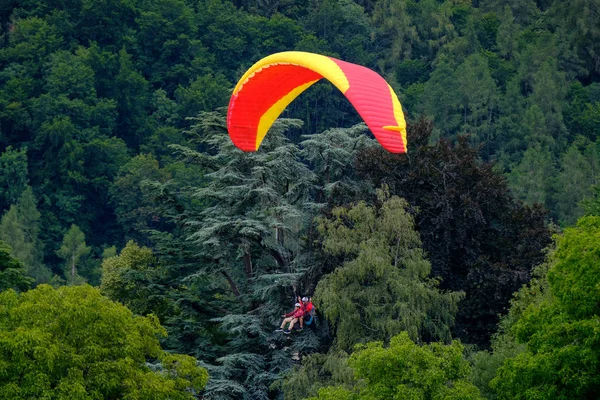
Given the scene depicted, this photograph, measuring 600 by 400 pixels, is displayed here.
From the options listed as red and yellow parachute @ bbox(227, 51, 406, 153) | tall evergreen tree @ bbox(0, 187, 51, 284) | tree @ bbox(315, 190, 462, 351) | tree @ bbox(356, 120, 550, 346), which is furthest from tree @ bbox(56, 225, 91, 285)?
tree @ bbox(315, 190, 462, 351)

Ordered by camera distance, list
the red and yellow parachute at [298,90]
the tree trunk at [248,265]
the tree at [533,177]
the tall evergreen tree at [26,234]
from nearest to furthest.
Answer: the red and yellow parachute at [298,90], the tree trunk at [248,265], the tree at [533,177], the tall evergreen tree at [26,234]

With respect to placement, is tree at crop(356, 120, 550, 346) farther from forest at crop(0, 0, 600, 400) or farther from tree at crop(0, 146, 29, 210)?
tree at crop(0, 146, 29, 210)

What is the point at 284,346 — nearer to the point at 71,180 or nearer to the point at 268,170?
the point at 268,170

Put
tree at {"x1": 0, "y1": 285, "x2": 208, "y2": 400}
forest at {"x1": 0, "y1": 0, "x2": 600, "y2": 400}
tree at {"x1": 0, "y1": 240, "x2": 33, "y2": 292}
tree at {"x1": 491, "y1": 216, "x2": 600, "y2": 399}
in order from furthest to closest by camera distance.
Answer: tree at {"x1": 0, "y1": 240, "x2": 33, "y2": 292}
forest at {"x1": 0, "y1": 0, "x2": 600, "y2": 400}
tree at {"x1": 0, "y1": 285, "x2": 208, "y2": 400}
tree at {"x1": 491, "y1": 216, "x2": 600, "y2": 399}

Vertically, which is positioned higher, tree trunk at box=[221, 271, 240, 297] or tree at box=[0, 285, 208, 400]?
tree at box=[0, 285, 208, 400]

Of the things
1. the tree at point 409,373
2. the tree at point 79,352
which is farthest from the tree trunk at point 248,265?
the tree at point 409,373

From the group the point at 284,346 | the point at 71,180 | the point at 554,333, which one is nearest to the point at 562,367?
the point at 554,333

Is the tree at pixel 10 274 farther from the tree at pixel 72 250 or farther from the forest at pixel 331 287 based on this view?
the tree at pixel 72 250
